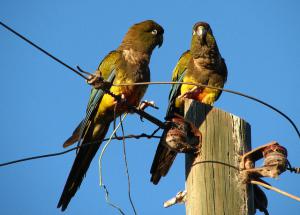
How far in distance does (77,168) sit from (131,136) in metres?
1.42

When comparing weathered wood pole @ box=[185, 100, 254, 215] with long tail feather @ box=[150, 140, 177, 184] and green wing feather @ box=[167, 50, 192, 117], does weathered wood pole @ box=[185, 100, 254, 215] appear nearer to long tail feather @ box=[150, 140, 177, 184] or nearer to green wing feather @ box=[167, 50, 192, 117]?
long tail feather @ box=[150, 140, 177, 184]

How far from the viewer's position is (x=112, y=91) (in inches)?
228

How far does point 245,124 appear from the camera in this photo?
12.1 feet

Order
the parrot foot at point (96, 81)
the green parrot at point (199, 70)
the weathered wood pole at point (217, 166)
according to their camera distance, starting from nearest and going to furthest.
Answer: the weathered wood pole at point (217, 166)
the parrot foot at point (96, 81)
the green parrot at point (199, 70)

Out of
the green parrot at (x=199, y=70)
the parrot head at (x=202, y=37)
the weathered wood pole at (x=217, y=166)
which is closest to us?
the weathered wood pole at (x=217, y=166)

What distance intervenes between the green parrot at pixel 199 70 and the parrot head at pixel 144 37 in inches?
19.8

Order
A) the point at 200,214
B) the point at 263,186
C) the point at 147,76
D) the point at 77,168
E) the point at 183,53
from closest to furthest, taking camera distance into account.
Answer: the point at 200,214 → the point at 263,186 → the point at 77,168 → the point at 147,76 → the point at 183,53

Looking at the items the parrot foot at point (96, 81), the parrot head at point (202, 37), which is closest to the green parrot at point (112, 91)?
the parrot head at point (202, 37)

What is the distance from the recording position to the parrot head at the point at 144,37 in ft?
21.5

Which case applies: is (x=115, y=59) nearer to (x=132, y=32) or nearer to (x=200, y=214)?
(x=132, y=32)

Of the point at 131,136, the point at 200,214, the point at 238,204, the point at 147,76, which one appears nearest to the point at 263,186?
the point at 238,204

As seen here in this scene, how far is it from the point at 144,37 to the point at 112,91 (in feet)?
4.16

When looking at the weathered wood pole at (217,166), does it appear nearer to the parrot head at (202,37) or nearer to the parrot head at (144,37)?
the parrot head at (144,37)

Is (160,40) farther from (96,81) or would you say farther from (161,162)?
(96,81)
